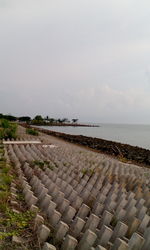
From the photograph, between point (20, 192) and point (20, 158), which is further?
point (20, 158)

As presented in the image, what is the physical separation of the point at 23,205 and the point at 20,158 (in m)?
4.77

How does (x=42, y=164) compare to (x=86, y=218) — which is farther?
(x=42, y=164)

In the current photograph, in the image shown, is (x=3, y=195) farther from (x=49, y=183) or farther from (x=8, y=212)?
(x=49, y=183)

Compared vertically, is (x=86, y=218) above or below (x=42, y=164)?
below

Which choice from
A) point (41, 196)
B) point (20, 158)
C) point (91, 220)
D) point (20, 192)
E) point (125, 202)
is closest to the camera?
point (91, 220)

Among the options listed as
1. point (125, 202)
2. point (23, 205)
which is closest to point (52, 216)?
point (23, 205)

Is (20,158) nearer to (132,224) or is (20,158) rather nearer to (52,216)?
(52,216)

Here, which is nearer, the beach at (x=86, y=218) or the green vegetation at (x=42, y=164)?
the beach at (x=86, y=218)

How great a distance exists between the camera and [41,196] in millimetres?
5184

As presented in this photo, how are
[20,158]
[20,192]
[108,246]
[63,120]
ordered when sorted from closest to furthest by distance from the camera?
[108,246]
[20,192]
[20,158]
[63,120]

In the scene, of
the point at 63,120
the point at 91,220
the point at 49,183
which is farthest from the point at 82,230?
the point at 63,120

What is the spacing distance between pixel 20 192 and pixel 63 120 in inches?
6269

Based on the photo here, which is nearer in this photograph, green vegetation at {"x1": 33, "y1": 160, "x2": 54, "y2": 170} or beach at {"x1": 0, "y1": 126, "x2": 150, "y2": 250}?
beach at {"x1": 0, "y1": 126, "x2": 150, "y2": 250}

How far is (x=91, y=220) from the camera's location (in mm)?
3760
